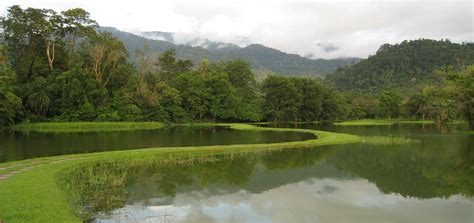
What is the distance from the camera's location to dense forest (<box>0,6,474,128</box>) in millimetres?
64988

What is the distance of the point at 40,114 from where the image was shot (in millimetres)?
67875

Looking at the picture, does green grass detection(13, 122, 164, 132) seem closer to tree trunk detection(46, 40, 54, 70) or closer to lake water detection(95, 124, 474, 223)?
tree trunk detection(46, 40, 54, 70)

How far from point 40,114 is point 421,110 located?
314 feet

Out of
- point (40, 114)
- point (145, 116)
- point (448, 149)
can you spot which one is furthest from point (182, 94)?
point (448, 149)

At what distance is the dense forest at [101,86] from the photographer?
6738 cm

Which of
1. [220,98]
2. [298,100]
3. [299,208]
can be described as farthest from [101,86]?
[299,208]

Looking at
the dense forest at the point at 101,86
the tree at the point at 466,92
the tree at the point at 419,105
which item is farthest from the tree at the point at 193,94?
the tree at the point at 419,105

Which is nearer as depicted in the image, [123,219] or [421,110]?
[123,219]

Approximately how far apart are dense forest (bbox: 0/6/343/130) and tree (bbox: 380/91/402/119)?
22.5 m

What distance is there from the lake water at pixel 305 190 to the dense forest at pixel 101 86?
1786 inches

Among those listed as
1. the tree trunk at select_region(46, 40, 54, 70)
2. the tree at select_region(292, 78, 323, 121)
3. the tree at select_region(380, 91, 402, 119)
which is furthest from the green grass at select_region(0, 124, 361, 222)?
the tree at select_region(380, 91, 402, 119)

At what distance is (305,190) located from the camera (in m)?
18.0

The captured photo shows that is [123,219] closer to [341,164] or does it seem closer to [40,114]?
[341,164]

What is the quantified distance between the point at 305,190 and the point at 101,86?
62.5 meters
